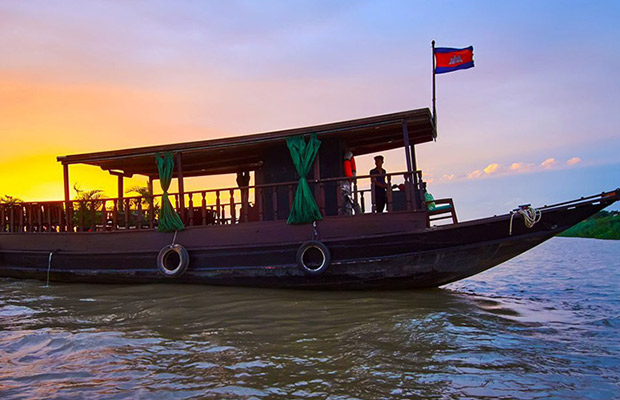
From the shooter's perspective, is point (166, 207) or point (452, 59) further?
point (166, 207)

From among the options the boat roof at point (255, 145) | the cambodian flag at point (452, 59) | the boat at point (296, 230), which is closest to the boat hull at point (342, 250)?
the boat at point (296, 230)

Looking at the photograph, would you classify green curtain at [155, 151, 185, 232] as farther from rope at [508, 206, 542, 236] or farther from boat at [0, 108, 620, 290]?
rope at [508, 206, 542, 236]

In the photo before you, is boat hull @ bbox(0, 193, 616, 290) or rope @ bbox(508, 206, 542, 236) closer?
rope @ bbox(508, 206, 542, 236)

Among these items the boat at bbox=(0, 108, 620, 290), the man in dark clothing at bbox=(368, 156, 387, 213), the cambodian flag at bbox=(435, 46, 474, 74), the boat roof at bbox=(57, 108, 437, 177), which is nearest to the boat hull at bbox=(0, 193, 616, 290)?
the boat at bbox=(0, 108, 620, 290)

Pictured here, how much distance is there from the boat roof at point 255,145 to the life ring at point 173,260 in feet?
5.92

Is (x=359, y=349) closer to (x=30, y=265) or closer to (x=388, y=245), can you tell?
(x=388, y=245)

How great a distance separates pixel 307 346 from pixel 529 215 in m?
4.28

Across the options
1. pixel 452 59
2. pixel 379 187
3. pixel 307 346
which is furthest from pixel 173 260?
pixel 452 59

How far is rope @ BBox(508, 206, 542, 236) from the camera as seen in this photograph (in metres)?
6.70

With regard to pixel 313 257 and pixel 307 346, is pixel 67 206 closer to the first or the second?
pixel 313 257

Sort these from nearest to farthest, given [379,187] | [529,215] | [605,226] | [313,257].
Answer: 1. [529,215]
2. [313,257]
3. [379,187]
4. [605,226]

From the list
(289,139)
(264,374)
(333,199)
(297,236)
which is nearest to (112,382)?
(264,374)

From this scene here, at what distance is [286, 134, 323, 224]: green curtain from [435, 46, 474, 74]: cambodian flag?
2778 mm

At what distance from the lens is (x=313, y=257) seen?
301 inches
